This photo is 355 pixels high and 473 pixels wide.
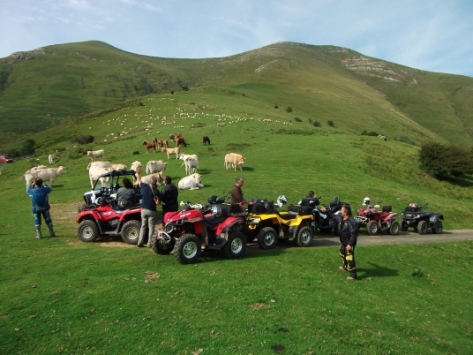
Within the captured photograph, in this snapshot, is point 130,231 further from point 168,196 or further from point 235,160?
point 235,160

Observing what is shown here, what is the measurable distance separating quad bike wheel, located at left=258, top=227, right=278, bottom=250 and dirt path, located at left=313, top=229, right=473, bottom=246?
266 centimetres

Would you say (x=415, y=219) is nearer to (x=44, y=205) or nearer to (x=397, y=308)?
(x=397, y=308)

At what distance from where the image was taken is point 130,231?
13.8 m

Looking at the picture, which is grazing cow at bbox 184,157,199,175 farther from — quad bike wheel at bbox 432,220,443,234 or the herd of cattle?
quad bike wheel at bbox 432,220,443,234

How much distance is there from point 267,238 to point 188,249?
377 centimetres

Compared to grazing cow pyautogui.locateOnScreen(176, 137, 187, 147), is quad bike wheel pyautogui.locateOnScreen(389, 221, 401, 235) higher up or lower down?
lower down

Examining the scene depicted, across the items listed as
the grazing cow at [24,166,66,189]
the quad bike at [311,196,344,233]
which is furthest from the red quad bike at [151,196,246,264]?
the grazing cow at [24,166,66,189]

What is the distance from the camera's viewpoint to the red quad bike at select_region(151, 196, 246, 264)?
1110cm

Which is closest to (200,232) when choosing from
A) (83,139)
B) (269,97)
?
(83,139)

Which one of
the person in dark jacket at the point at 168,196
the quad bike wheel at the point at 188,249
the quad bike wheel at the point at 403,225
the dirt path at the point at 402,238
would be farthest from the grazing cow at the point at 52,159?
the quad bike wheel at the point at 403,225

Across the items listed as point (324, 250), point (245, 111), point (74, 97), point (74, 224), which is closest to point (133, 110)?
point (245, 111)

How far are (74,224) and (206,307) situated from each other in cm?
1155

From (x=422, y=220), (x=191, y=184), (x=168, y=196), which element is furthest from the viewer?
(x=191, y=184)

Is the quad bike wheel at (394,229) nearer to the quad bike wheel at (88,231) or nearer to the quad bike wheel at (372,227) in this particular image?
the quad bike wheel at (372,227)
